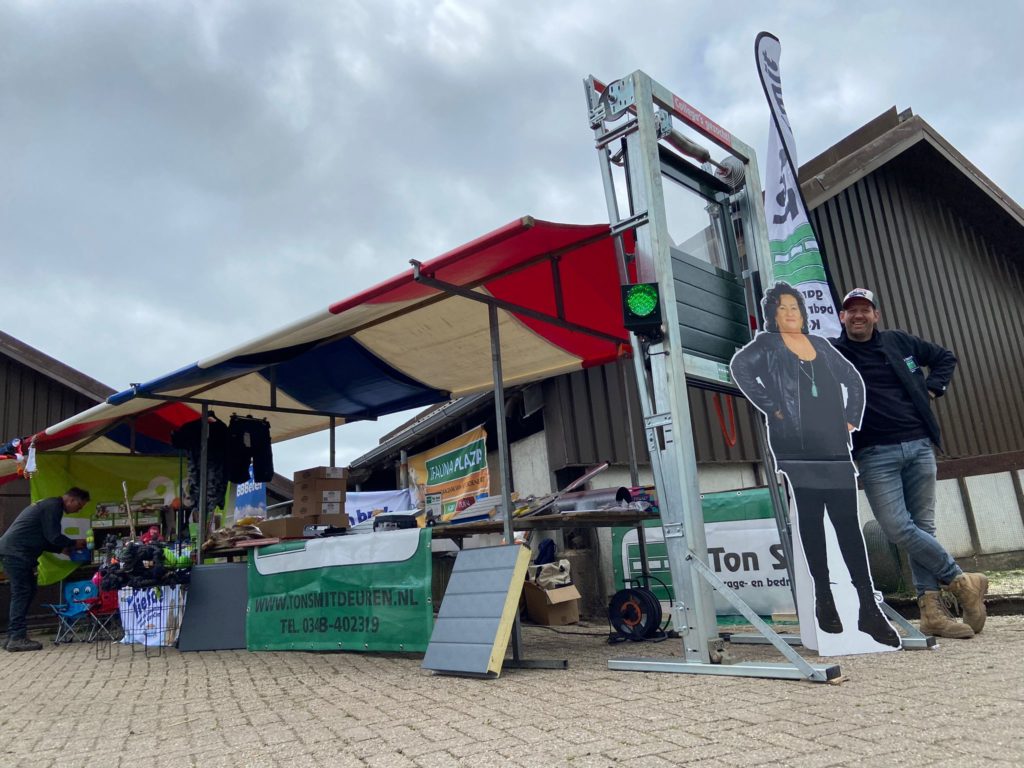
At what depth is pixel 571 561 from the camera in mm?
8219

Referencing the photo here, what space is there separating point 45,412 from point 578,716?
1273 cm

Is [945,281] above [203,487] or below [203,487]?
above

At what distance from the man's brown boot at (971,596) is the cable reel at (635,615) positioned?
1986 millimetres

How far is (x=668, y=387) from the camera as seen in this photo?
13.4ft

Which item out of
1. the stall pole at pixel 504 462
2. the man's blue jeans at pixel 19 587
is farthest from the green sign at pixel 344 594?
the man's blue jeans at pixel 19 587

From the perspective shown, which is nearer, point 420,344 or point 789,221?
point 420,344

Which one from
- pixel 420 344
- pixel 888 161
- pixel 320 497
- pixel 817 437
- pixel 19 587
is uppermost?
pixel 888 161

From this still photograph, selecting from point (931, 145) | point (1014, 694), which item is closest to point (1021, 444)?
point (931, 145)

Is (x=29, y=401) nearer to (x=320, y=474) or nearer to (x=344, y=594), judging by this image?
(x=320, y=474)

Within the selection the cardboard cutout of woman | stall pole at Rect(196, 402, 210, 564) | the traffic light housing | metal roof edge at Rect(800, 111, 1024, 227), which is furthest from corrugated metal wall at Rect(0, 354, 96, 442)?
metal roof edge at Rect(800, 111, 1024, 227)

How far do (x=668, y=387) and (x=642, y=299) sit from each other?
52 centimetres

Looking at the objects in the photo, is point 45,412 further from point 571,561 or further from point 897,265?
point 897,265

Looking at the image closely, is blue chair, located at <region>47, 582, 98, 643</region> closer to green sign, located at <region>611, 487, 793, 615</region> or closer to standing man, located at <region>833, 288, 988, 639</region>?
green sign, located at <region>611, 487, 793, 615</region>

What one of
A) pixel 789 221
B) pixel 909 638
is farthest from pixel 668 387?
pixel 789 221
